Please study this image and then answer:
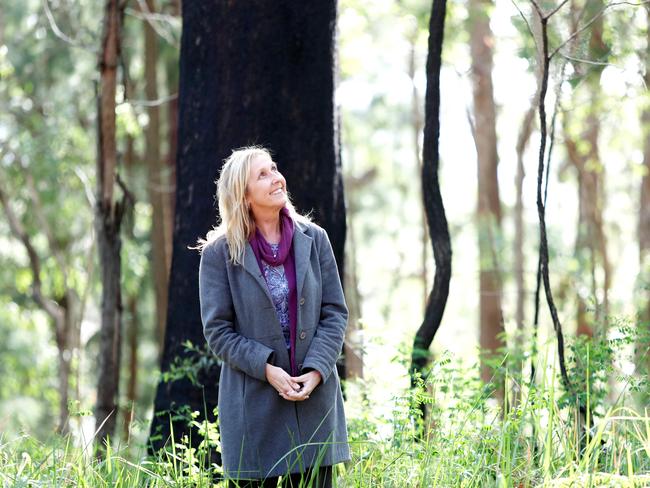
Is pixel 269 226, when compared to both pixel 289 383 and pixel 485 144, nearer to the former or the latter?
pixel 289 383

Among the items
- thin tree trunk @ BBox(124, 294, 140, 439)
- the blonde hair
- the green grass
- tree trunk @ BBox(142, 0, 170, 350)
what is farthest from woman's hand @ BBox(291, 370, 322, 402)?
thin tree trunk @ BBox(124, 294, 140, 439)

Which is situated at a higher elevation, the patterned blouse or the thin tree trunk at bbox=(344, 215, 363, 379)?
the patterned blouse

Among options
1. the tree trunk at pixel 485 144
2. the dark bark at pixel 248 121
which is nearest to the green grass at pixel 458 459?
the dark bark at pixel 248 121

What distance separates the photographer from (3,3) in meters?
15.0

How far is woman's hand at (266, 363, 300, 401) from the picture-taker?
3.76 metres

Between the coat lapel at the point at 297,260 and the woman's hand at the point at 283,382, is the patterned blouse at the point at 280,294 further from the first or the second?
the woman's hand at the point at 283,382

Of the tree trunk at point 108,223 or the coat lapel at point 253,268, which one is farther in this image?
the tree trunk at point 108,223

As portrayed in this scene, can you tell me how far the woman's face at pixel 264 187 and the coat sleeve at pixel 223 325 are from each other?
246 mm

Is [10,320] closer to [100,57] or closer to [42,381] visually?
[42,381]

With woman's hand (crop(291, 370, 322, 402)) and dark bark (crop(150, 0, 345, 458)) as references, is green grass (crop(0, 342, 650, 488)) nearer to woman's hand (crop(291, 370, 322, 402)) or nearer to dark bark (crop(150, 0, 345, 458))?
woman's hand (crop(291, 370, 322, 402))

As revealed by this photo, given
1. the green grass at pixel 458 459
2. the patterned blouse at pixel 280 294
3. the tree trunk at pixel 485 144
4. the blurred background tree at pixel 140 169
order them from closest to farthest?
the green grass at pixel 458 459
the patterned blouse at pixel 280 294
the blurred background tree at pixel 140 169
the tree trunk at pixel 485 144

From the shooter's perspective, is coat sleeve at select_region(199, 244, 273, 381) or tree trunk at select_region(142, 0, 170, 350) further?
tree trunk at select_region(142, 0, 170, 350)

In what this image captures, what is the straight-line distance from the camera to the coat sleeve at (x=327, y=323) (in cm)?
384

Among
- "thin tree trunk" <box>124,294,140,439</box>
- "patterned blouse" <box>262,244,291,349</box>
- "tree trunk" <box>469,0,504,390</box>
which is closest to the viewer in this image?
"patterned blouse" <box>262,244,291,349</box>
